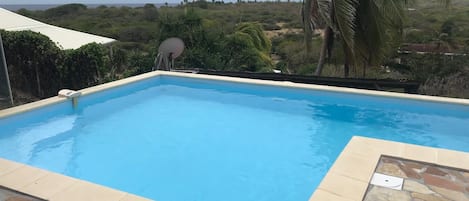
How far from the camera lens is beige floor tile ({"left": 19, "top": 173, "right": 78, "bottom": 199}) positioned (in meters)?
3.48

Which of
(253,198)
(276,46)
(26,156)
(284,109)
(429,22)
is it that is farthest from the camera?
(276,46)

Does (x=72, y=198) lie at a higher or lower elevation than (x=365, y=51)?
lower

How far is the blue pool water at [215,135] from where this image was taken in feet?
15.7

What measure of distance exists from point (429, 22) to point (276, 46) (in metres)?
8.05

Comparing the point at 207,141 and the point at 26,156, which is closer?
the point at 26,156

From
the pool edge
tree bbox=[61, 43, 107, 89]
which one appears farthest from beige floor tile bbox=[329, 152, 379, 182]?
tree bbox=[61, 43, 107, 89]

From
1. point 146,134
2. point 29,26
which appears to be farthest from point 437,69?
point 29,26

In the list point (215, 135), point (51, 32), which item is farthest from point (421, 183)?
point (51, 32)

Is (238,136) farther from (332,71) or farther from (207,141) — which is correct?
(332,71)

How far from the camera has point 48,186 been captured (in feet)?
11.9

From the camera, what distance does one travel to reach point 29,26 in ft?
33.7

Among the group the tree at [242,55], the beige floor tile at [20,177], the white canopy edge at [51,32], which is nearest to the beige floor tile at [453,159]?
the beige floor tile at [20,177]

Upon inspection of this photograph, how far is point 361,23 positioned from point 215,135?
15.7ft

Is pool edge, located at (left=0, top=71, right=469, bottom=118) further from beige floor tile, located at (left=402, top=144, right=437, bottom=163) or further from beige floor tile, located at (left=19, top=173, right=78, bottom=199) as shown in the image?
beige floor tile, located at (left=402, top=144, right=437, bottom=163)
